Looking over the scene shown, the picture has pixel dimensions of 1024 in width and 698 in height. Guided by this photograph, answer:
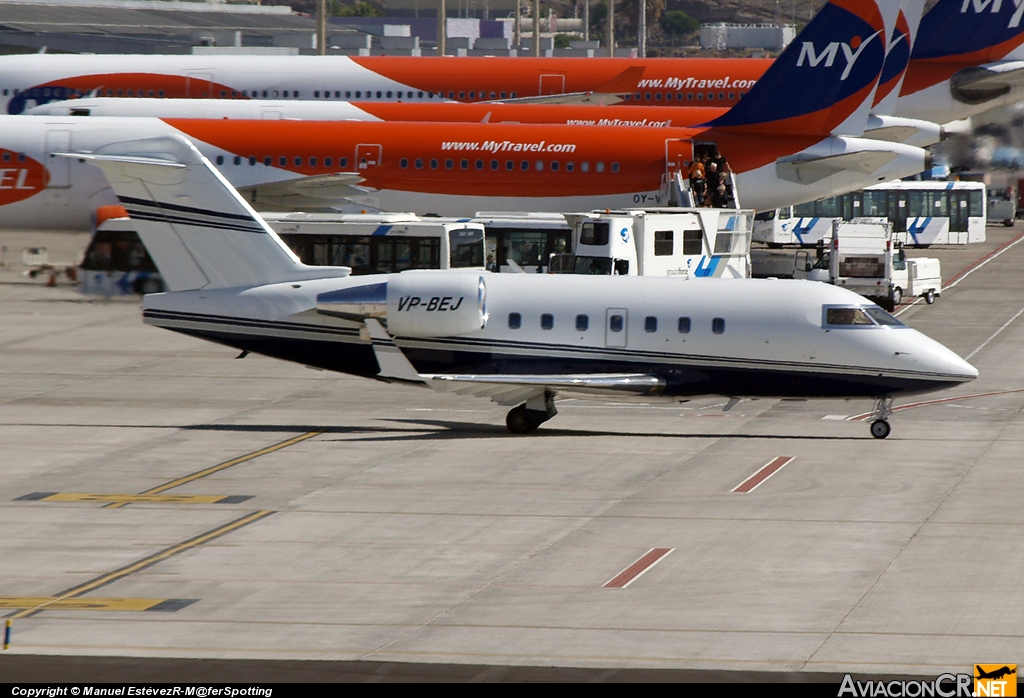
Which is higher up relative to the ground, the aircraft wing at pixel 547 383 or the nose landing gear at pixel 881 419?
the aircraft wing at pixel 547 383

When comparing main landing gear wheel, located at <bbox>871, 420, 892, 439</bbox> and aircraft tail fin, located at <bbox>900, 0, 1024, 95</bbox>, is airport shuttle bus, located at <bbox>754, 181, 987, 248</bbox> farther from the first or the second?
main landing gear wheel, located at <bbox>871, 420, 892, 439</bbox>

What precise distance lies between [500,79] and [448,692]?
189ft

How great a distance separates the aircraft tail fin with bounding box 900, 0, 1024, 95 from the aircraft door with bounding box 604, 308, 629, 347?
157ft

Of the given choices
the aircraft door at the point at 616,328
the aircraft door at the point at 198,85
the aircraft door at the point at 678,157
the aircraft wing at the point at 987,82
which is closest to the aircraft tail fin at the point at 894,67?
the aircraft wing at the point at 987,82

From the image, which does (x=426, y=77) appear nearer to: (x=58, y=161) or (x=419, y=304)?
(x=58, y=161)

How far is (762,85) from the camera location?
181 feet

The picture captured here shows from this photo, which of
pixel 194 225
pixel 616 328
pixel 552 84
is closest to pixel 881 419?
→ pixel 616 328

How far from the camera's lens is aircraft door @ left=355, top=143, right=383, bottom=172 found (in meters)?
54.3

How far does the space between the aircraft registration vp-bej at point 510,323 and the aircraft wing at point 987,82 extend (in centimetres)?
4644

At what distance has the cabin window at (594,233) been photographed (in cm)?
4584

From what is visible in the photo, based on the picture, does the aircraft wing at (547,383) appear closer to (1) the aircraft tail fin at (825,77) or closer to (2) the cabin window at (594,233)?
(2) the cabin window at (594,233)

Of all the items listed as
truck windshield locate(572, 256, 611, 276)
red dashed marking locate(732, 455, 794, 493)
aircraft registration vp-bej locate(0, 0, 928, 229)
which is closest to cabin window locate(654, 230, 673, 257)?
truck windshield locate(572, 256, 611, 276)

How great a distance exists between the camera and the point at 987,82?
72.2m

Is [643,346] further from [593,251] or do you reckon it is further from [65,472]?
[593,251]
